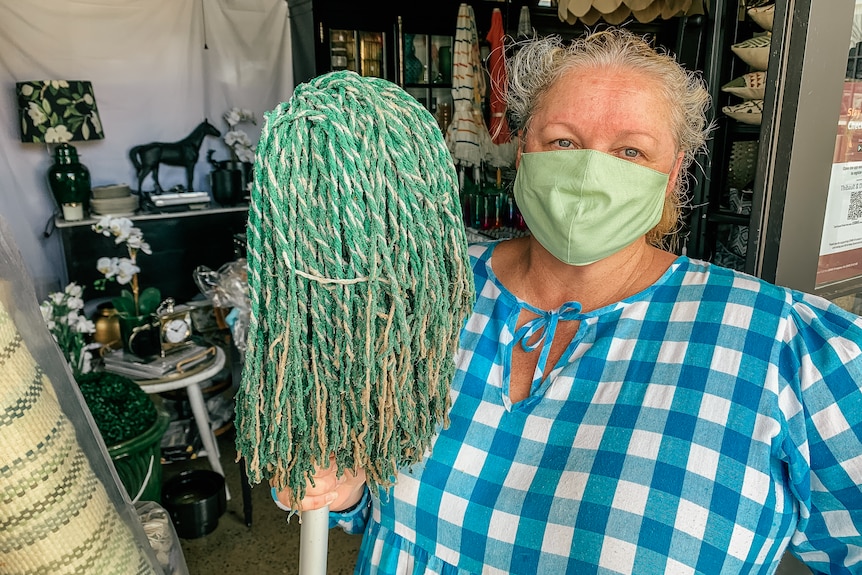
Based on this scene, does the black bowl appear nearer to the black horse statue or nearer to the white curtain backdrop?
the white curtain backdrop

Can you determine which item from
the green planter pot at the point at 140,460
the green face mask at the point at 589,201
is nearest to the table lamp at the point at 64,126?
the green planter pot at the point at 140,460

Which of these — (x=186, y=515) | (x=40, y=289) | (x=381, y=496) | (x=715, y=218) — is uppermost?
(x=715, y=218)

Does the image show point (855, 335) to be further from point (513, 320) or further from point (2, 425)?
point (2, 425)

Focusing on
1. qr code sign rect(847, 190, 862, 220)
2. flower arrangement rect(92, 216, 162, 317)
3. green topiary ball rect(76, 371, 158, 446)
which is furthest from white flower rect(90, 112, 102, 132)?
qr code sign rect(847, 190, 862, 220)

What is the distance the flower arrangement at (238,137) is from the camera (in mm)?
3934

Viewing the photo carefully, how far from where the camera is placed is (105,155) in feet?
12.0

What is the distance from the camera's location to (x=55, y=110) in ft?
10.6

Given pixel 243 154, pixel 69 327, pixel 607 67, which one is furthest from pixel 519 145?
pixel 243 154

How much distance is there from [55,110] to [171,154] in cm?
66

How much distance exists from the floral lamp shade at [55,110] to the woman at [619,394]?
312 centimetres

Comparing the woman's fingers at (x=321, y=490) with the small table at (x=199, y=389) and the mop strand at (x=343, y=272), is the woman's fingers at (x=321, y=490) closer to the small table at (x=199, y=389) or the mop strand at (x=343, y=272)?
the mop strand at (x=343, y=272)

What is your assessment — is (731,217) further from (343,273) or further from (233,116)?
(233,116)

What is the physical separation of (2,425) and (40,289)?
3479mm

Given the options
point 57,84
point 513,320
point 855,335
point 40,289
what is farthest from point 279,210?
point 40,289
